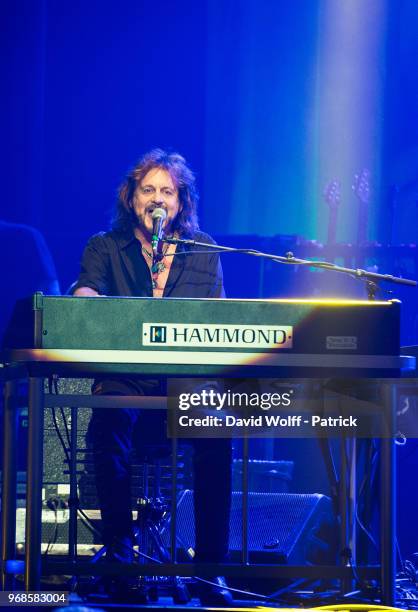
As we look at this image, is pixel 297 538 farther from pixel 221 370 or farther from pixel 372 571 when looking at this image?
pixel 221 370

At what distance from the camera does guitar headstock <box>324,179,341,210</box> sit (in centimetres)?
475

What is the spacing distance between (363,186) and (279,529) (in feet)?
6.77

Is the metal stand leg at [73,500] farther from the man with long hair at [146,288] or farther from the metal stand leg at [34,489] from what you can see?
the metal stand leg at [34,489]

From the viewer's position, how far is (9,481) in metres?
2.57

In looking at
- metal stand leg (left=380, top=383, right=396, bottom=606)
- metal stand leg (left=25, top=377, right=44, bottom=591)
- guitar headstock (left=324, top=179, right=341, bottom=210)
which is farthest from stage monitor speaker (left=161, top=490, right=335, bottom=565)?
guitar headstock (left=324, top=179, right=341, bottom=210)

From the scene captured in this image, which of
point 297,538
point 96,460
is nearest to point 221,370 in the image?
point 96,460

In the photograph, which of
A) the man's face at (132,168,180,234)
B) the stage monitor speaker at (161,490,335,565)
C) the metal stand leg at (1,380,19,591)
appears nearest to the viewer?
the metal stand leg at (1,380,19,591)

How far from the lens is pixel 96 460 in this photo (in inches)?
114

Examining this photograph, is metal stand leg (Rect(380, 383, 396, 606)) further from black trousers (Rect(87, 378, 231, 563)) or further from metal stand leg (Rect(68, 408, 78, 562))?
metal stand leg (Rect(68, 408, 78, 562))

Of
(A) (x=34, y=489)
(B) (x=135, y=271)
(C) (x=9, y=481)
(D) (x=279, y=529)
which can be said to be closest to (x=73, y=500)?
(C) (x=9, y=481)

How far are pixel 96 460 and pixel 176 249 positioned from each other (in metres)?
0.89

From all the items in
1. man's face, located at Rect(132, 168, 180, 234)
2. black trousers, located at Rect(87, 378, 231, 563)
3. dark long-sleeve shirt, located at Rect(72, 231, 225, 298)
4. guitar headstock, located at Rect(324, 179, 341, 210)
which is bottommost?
black trousers, located at Rect(87, 378, 231, 563)

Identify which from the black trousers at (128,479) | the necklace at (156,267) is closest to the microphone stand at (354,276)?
the black trousers at (128,479)

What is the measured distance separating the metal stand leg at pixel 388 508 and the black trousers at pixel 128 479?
1.60 ft
